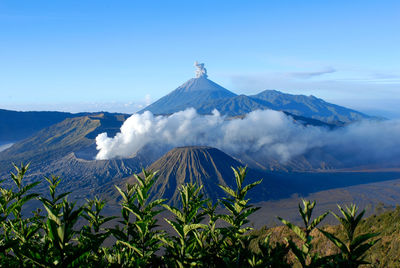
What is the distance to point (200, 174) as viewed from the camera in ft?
565

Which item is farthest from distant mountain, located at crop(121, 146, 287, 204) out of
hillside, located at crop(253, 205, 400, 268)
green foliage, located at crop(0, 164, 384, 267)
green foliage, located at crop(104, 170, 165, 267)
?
green foliage, located at crop(0, 164, 384, 267)

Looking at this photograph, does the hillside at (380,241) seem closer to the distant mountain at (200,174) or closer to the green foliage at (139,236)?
the green foliage at (139,236)

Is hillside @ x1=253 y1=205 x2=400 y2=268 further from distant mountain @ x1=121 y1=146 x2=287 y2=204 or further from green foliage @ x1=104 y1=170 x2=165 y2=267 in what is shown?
distant mountain @ x1=121 y1=146 x2=287 y2=204

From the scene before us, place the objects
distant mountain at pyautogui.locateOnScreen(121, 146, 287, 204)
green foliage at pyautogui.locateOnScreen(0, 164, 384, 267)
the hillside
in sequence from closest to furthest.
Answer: green foliage at pyautogui.locateOnScreen(0, 164, 384, 267)
the hillside
distant mountain at pyautogui.locateOnScreen(121, 146, 287, 204)

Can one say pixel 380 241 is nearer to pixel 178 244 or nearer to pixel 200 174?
pixel 178 244

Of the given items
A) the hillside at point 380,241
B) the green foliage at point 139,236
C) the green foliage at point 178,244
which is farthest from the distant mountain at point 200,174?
the green foliage at point 178,244

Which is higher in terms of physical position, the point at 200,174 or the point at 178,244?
the point at 178,244

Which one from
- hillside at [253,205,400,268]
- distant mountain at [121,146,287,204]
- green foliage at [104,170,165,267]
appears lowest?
distant mountain at [121,146,287,204]

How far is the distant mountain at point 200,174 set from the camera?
163500 millimetres

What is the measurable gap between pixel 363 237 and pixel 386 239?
147 feet

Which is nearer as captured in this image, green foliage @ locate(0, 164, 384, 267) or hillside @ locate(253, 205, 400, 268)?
green foliage @ locate(0, 164, 384, 267)

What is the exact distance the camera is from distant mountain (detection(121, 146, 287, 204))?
16350 cm

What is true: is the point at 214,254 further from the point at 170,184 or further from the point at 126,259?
the point at 170,184

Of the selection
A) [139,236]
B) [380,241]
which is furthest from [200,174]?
[139,236]
